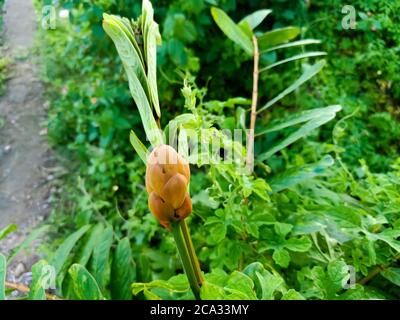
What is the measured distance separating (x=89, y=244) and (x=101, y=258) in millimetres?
54

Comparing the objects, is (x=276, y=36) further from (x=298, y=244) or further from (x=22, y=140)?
(x=22, y=140)

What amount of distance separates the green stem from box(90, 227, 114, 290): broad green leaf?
8.0 inches

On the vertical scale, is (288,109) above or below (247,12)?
below

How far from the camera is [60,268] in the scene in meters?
0.60

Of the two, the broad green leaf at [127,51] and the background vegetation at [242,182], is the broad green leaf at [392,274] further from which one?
the broad green leaf at [127,51]

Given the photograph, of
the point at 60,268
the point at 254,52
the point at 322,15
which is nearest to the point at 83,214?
the point at 60,268

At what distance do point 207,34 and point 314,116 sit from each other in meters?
0.70

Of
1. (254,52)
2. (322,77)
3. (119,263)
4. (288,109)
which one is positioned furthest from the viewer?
(288,109)

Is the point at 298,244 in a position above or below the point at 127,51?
below

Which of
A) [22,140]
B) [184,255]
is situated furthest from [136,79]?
[22,140]

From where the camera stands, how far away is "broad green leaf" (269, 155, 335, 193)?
60 cm

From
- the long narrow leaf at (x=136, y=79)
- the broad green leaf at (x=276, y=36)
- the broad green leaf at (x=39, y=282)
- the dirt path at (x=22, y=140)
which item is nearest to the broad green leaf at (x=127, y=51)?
the long narrow leaf at (x=136, y=79)

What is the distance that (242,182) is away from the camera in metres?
0.53

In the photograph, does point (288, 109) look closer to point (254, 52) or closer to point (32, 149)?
point (254, 52)
